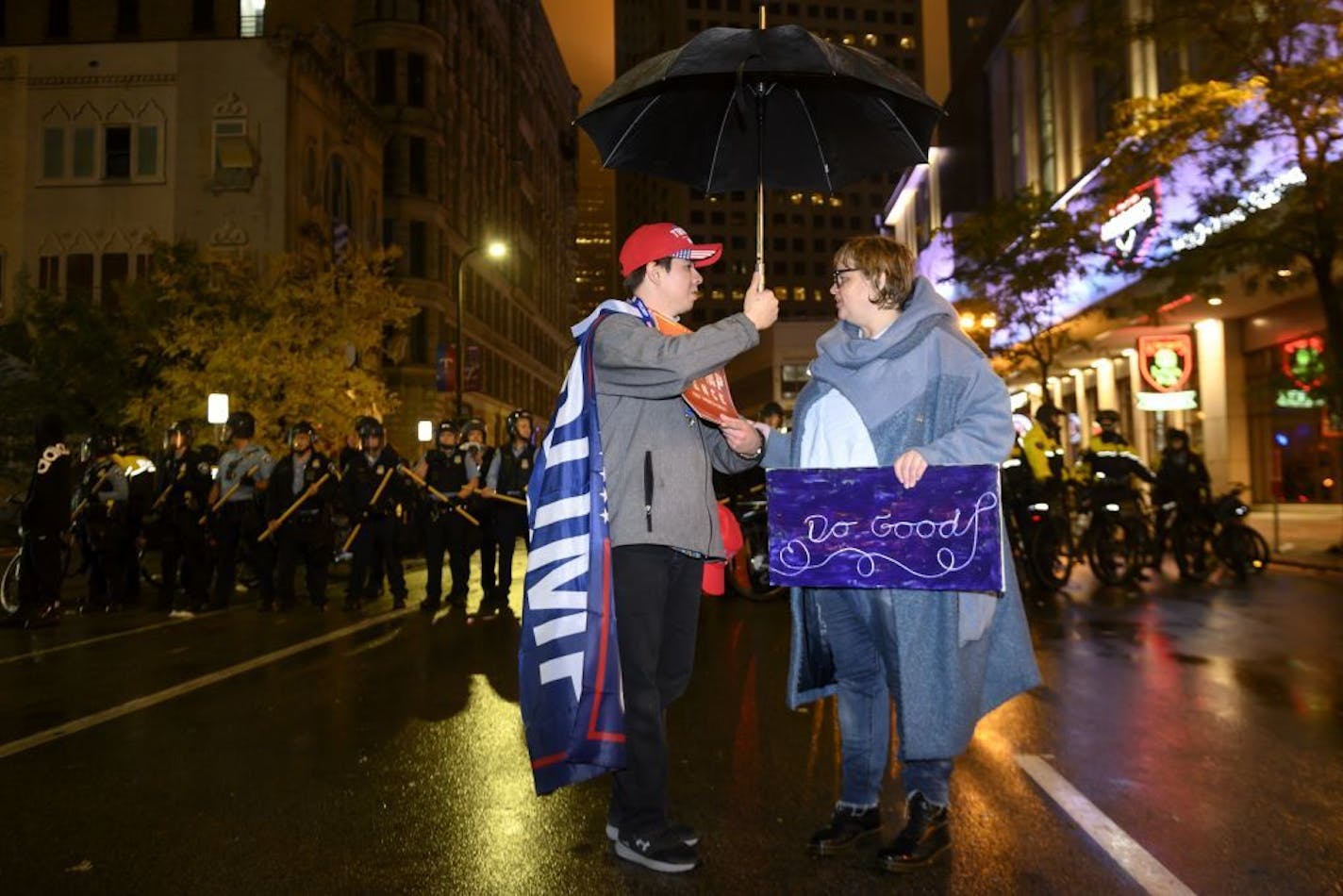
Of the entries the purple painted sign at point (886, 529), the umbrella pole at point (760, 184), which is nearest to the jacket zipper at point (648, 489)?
the purple painted sign at point (886, 529)

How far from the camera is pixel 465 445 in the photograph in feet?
42.1

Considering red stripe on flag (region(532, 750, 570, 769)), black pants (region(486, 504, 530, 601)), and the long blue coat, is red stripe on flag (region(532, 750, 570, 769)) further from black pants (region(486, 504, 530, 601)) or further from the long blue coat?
black pants (region(486, 504, 530, 601))

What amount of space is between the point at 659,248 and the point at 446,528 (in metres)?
8.78

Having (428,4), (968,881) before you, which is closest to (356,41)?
(428,4)

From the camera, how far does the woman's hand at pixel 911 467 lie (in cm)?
352

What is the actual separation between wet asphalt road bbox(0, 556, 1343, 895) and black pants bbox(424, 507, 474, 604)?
3.14m

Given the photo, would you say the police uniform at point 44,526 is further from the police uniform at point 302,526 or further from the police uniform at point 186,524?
the police uniform at point 302,526

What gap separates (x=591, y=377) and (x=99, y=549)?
10486mm

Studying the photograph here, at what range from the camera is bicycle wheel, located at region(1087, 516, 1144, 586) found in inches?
515

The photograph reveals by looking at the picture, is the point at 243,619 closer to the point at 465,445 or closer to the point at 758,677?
the point at 465,445

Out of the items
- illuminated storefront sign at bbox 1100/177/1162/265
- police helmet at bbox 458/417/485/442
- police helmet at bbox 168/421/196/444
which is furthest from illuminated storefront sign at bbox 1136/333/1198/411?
police helmet at bbox 168/421/196/444

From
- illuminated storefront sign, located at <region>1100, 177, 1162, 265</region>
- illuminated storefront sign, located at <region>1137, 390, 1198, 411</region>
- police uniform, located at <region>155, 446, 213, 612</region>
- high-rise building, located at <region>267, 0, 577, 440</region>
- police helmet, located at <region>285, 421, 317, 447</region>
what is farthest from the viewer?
high-rise building, located at <region>267, 0, 577, 440</region>

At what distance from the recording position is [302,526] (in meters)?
12.0

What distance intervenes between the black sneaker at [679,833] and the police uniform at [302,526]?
28.4 feet
